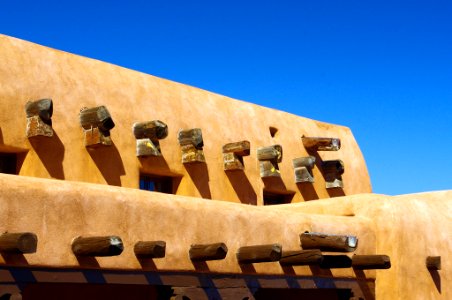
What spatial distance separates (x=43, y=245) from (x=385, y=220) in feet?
23.8

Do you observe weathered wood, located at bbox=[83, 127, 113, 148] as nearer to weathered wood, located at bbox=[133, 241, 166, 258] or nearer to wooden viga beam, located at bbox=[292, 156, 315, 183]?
weathered wood, located at bbox=[133, 241, 166, 258]

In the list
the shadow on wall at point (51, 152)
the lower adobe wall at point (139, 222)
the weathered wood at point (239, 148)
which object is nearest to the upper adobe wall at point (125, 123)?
the shadow on wall at point (51, 152)

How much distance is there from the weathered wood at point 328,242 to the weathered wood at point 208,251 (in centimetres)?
250

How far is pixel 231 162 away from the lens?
16.6 meters

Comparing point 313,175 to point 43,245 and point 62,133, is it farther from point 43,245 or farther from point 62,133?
point 43,245

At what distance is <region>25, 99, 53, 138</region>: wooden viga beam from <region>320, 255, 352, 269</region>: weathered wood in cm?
526

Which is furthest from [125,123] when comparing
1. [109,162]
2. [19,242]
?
[19,242]

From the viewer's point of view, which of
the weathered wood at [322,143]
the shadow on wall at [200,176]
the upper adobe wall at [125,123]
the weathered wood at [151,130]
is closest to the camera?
the upper adobe wall at [125,123]

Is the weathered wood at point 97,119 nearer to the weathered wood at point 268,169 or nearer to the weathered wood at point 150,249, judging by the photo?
the weathered wood at point 150,249

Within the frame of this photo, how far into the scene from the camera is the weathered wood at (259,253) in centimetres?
1147

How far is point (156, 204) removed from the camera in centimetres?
1108

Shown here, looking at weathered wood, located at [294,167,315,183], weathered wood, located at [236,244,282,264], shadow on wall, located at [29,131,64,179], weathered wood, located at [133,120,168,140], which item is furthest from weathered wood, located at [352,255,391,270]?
shadow on wall, located at [29,131,64,179]

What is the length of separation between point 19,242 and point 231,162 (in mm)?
8304

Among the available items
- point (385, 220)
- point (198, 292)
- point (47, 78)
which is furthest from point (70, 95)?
point (385, 220)
